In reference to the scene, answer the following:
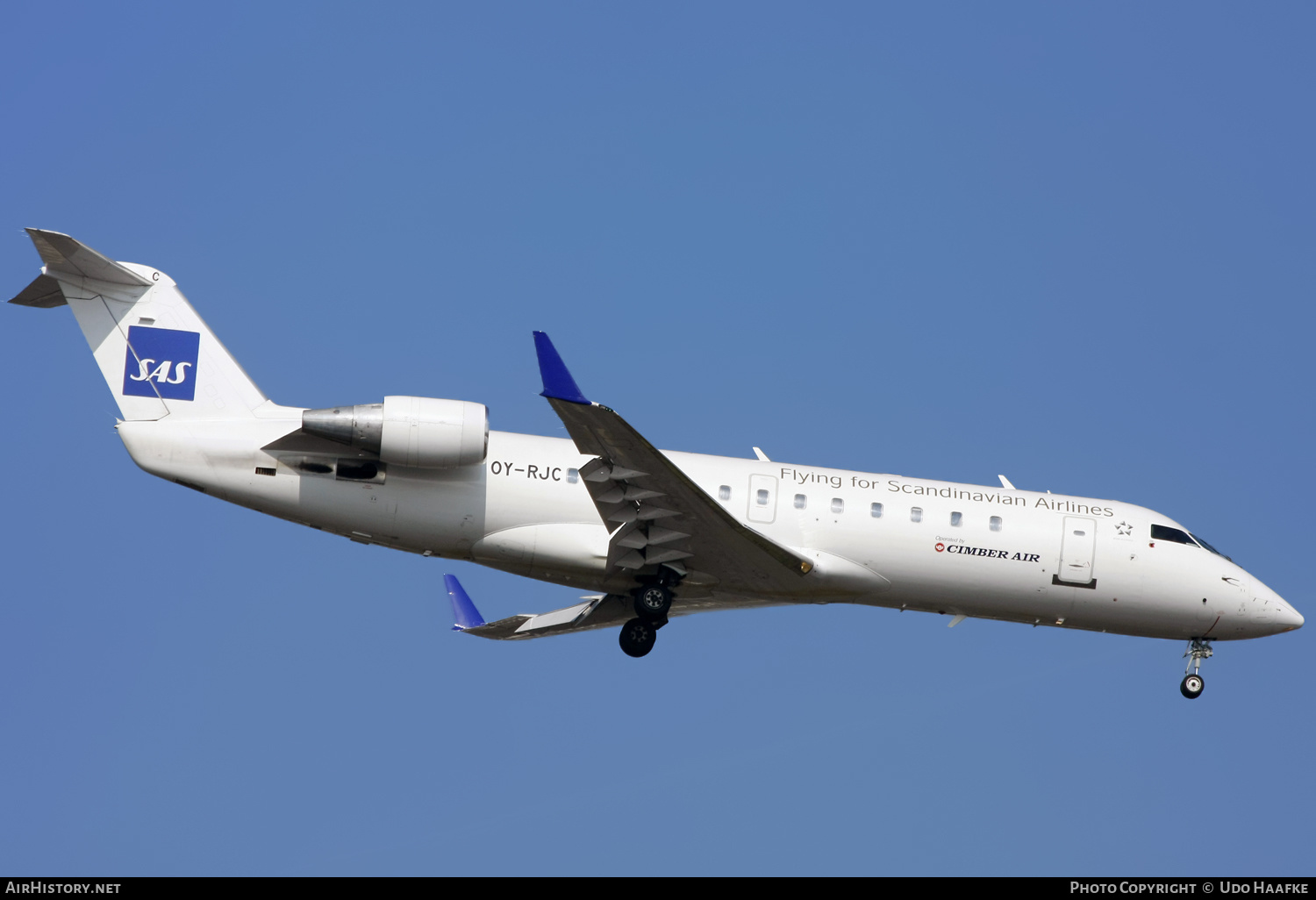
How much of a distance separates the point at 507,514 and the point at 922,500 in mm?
6569

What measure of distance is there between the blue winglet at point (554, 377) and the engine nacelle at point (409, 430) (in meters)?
2.62

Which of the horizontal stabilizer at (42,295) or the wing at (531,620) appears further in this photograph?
the wing at (531,620)

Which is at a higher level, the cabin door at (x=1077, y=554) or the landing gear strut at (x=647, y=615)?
the cabin door at (x=1077, y=554)

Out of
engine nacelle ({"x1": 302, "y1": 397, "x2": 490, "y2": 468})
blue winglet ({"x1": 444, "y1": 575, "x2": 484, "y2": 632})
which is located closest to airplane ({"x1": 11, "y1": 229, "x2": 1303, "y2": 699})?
engine nacelle ({"x1": 302, "y1": 397, "x2": 490, "y2": 468})

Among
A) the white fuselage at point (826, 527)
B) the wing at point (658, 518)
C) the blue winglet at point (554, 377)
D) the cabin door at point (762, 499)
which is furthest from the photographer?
the cabin door at point (762, 499)

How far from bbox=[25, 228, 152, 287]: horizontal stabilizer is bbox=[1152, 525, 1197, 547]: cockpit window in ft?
54.2

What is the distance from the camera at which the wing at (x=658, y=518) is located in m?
20.0

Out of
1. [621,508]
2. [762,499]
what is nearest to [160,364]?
[621,508]

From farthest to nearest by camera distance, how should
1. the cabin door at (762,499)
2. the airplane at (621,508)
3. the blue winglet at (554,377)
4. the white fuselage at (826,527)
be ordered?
the cabin door at (762,499)
the white fuselage at (826,527)
the airplane at (621,508)
the blue winglet at (554,377)

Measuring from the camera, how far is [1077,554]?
2345cm

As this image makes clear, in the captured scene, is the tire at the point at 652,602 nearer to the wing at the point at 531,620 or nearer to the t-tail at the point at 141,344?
the wing at the point at 531,620

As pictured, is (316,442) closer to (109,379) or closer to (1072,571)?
(109,379)

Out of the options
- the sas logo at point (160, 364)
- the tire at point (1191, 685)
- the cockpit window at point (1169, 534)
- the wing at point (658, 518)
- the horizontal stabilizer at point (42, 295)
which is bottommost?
the tire at point (1191, 685)

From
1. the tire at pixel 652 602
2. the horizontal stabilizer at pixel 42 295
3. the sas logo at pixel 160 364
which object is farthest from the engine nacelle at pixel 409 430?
the horizontal stabilizer at pixel 42 295
